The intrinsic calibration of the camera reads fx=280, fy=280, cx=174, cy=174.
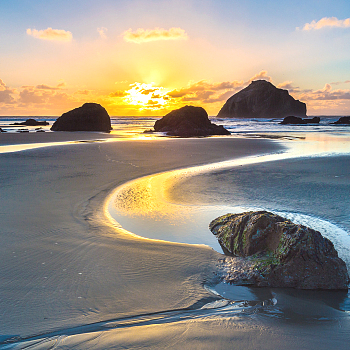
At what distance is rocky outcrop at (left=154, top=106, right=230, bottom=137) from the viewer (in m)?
27.9

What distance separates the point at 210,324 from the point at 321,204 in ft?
14.1

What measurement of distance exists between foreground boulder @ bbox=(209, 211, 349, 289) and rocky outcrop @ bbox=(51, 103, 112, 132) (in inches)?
1276

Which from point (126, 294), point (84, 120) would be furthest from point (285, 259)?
point (84, 120)

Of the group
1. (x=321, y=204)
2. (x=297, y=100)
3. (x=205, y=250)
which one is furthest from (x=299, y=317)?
(x=297, y=100)

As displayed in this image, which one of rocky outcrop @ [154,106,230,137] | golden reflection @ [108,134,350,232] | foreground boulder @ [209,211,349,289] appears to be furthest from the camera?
rocky outcrop @ [154,106,230,137]

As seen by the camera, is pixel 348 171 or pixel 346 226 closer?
pixel 346 226

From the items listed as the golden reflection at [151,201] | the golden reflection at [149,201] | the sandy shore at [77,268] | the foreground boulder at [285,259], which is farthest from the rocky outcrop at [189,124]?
the foreground boulder at [285,259]

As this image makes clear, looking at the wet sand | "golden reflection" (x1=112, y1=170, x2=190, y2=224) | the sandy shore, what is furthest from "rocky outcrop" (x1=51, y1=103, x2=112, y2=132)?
the wet sand

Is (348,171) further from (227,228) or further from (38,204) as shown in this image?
(38,204)

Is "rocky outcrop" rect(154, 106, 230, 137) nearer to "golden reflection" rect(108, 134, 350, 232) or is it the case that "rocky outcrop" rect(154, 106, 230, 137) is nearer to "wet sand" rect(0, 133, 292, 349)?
"golden reflection" rect(108, 134, 350, 232)

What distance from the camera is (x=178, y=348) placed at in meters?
1.97

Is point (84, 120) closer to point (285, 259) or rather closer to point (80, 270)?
point (80, 270)

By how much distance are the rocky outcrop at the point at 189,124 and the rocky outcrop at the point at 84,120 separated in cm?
703

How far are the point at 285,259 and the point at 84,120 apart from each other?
33762 millimetres
